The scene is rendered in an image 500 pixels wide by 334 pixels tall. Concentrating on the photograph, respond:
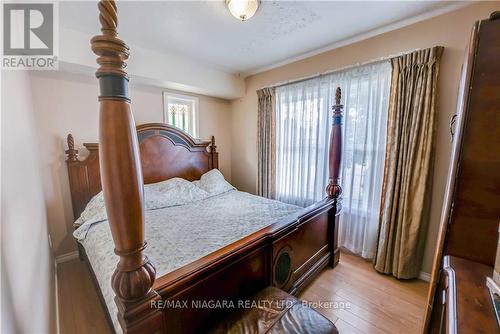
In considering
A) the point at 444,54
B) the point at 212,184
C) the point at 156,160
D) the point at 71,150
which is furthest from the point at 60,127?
the point at 444,54

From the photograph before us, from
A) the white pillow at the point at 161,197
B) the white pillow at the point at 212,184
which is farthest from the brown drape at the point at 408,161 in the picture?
the white pillow at the point at 161,197

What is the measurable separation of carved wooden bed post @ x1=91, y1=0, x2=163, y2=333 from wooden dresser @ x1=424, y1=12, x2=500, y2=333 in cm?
113

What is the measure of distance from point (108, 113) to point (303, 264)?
1.83 metres

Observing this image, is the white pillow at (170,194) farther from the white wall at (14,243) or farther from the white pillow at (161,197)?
the white wall at (14,243)

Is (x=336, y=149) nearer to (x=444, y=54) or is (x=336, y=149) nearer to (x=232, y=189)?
(x=444, y=54)

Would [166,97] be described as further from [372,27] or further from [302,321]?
[302,321]

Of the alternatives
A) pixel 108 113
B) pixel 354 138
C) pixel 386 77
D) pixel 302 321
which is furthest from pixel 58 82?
pixel 386 77

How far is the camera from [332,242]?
2166 millimetres

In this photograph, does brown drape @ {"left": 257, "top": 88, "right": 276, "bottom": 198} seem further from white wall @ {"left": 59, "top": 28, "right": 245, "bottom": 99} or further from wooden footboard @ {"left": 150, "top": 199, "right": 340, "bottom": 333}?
wooden footboard @ {"left": 150, "top": 199, "right": 340, "bottom": 333}

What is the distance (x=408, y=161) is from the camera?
1915 mm

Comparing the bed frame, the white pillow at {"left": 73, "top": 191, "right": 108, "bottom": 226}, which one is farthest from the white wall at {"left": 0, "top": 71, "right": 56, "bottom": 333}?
the white pillow at {"left": 73, "top": 191, "right": 108, "bottom": 226}

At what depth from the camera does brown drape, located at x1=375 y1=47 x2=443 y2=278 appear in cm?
182

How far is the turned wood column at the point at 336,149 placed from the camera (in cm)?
204

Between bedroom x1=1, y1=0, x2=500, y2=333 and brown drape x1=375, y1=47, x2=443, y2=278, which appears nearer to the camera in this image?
bedroom x1=1, y1=0, x2=500, y2=333
